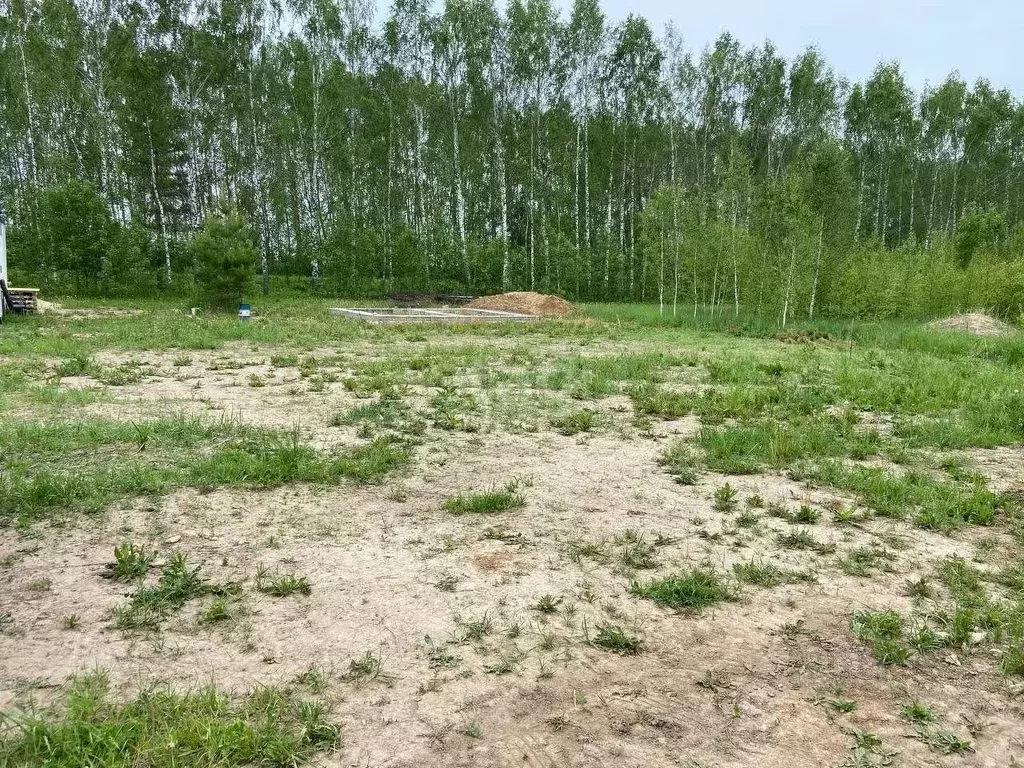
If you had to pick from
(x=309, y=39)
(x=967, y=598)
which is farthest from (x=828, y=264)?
(x=309, y=39)

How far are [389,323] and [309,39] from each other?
2104 cm

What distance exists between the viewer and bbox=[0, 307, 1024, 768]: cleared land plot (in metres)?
2.40

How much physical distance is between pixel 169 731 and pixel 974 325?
2186 centimetres

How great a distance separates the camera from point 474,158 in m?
36.0

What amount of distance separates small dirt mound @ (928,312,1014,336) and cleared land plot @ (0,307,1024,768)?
1236 centimetres

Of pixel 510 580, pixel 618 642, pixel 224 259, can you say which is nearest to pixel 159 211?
pixel 224 259

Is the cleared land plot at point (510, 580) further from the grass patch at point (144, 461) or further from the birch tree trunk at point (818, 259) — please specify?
the birch tree trunk at point (818, 259)

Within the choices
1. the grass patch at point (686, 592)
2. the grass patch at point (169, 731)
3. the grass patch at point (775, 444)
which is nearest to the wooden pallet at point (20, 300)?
the grass patch at point (775, 444)

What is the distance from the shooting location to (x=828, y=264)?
73.9 ft

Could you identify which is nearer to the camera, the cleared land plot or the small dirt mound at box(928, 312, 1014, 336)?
the cleared land plot

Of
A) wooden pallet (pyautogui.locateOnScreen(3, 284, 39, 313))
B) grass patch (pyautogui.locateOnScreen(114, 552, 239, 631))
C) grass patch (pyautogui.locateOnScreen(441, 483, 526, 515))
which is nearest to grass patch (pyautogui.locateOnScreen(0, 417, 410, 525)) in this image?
grass patch (pyautogui.locateOnScreen(441, 483, 526, 515))

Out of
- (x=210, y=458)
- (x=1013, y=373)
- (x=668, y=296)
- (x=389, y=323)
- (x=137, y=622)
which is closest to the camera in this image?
(x=137, y=622)

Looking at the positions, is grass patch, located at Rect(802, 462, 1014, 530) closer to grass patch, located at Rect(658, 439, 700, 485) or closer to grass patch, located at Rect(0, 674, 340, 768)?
grass patch, located at Rect(658, 439, 700, 485)

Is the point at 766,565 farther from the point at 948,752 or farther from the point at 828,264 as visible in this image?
the point at 828,264
